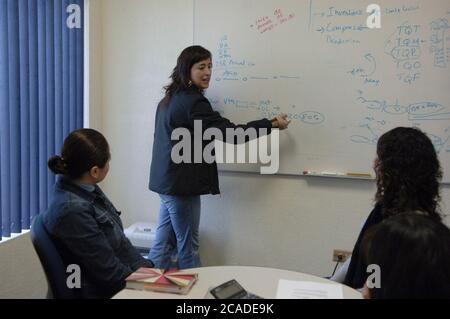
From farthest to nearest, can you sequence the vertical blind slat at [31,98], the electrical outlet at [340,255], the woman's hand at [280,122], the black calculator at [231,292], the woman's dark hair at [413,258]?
the electrical outlet at [340,255] → the woman's hand at [280,122] → the vertical blind slat at [31,98] → the black calculator at [231,292] → the woman's dark hair at [413,258]

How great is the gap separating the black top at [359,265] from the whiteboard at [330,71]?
0.92 metres

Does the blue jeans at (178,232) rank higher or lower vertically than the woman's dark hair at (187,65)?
lower

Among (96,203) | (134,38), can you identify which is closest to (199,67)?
(134,38)

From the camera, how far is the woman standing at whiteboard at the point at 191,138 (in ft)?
7.56

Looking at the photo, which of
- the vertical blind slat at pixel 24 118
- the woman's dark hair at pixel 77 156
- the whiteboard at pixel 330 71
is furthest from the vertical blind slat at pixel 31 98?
the whiteboard at pixel 330 71

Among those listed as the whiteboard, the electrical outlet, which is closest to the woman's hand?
the whiteboard

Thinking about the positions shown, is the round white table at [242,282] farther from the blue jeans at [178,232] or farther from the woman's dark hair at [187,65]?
the woman's dark hair at [187,65]

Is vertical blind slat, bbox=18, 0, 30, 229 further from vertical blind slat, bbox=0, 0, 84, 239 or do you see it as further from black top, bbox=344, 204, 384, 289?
black top, bbox=344, 204, 384, 289

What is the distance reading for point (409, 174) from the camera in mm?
1491

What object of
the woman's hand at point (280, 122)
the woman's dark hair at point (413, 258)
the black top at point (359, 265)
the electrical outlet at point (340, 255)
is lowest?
the electrical outlet at point (340, 255)

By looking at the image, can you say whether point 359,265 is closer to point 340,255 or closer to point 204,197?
point 340,255

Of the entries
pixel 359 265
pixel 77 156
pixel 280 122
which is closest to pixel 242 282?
pixel 359 265
